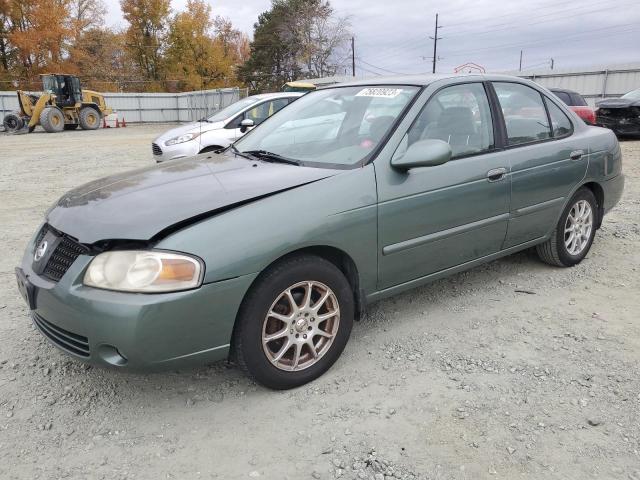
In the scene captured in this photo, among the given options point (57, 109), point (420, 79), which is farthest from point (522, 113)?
point (57, 109)

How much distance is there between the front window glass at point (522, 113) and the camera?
3.81 m

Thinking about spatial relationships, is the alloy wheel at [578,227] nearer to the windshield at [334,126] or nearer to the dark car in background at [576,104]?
the windshield at [334,126]

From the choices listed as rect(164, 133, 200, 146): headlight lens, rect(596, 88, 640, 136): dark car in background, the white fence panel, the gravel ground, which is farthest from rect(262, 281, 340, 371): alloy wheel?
the white fence panel

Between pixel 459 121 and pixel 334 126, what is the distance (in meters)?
0.84

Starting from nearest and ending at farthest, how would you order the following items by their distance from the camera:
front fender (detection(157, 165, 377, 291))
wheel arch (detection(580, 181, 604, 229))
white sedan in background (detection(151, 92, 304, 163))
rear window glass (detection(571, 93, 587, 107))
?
front fender (detection(157, 165, 377, 291)) → wheel arch (detection(580, 181, 604, 229)) → white sedan in background (detection(151, 92, 304, 163)) → rear window glass (detection(571, 93, 587, 107))

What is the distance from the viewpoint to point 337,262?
294cm

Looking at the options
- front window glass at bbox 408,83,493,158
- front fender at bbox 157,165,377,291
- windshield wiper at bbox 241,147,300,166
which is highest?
front window glass at bbox 408,83,493,158

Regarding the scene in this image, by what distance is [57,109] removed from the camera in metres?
24.6

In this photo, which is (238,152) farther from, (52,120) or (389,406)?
(52,120)

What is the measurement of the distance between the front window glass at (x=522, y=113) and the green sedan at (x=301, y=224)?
13mm

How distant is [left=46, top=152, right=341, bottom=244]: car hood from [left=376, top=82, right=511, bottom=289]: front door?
1.57 ft

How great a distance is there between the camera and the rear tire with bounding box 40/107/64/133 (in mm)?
23969

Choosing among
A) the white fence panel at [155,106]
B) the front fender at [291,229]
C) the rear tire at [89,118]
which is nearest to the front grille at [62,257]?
the front fender at [291,229]

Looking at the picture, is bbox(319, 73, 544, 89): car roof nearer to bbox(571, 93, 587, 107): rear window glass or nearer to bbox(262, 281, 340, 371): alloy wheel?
bbox(262, 281, 340, 371): alloy wheel
